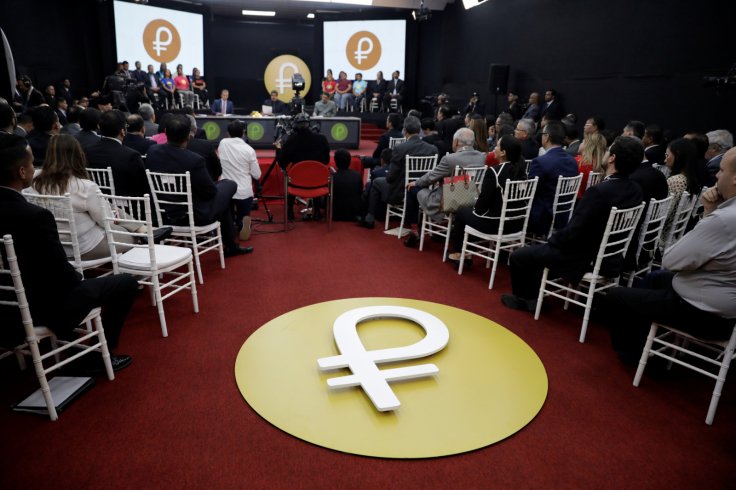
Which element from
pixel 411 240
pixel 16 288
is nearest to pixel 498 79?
pixel 411 240

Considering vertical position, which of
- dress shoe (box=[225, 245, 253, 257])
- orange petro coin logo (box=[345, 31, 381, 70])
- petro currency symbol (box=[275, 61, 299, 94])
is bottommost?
dress shoe (box=[225, 245, 253, 257])

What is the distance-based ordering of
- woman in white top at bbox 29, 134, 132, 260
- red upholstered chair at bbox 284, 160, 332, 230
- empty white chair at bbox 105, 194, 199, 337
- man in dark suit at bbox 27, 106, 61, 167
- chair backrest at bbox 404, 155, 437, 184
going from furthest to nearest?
1. red upholstered chair at bbox 284, 160, 332, 230
2. chair backrest at bbox 404, 155, 437, 184
3. man in dark suit at bbox 27, 106, 61, 167
4. empty white chair at bbox 105, 194, 199, 337
5. woman in white top at bbox 29, 134, 132, 260

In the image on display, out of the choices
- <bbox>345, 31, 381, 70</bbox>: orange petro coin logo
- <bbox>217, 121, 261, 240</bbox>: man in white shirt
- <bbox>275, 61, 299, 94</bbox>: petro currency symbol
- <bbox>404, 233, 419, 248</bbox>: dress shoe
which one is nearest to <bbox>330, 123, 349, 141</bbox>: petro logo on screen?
<bbox>345, 31, 381, 70</bbox>: orange petro coin logo

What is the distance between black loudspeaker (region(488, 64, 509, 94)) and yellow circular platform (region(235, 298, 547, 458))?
9023 mm

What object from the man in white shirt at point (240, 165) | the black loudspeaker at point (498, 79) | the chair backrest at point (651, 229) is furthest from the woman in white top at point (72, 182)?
the black loudspeaker at point (498, 79)

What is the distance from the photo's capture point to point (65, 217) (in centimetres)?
A: 274

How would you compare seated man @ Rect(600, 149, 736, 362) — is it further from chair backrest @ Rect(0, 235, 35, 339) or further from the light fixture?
the light fixture

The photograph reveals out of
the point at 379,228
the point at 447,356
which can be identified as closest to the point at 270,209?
the point at 379,228

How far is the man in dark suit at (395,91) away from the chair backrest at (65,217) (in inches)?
489

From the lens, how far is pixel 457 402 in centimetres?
241

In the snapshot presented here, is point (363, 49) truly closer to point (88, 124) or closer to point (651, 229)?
point (88, 124)

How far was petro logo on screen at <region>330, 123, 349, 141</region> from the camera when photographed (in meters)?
10.7

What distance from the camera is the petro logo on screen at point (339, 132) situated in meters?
10.7

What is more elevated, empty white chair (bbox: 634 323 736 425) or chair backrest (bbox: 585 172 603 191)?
chair backrest (bbox: 585 172 603 191)
